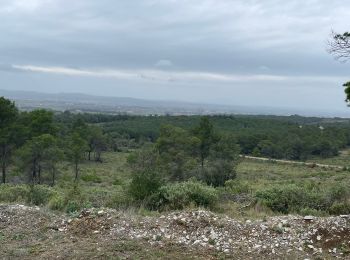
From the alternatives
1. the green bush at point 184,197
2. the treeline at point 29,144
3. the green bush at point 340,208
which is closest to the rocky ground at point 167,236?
the green bush at point 184,197

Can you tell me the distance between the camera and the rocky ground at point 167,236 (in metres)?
7.20

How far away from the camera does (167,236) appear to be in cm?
785

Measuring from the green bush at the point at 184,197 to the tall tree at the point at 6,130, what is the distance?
930 inches

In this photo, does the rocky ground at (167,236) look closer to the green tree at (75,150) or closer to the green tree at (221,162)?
the green tree at (221,162)

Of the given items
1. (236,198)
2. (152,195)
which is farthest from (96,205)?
(236,198)

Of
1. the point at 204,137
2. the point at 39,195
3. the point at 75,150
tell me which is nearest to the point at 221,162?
the point at 204,137

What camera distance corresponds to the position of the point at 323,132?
247ft

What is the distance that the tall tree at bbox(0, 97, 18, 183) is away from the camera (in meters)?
31.0

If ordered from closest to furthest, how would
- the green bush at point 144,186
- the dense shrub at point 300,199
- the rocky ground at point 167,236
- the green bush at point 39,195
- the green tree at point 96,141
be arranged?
the rocky ground at point 167,236, the green bush at point 144,186, the dense shrub at point 300,199, the green bush at point 39,195, the green tree at point 96,141

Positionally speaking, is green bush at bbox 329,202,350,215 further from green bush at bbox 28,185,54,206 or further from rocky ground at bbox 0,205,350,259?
green bush at bbox 28,185,54,206

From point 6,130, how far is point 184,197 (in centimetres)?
2474

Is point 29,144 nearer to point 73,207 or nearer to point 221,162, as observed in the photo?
point 221,162

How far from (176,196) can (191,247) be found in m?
2.92

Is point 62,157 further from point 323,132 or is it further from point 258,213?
point 323,132
